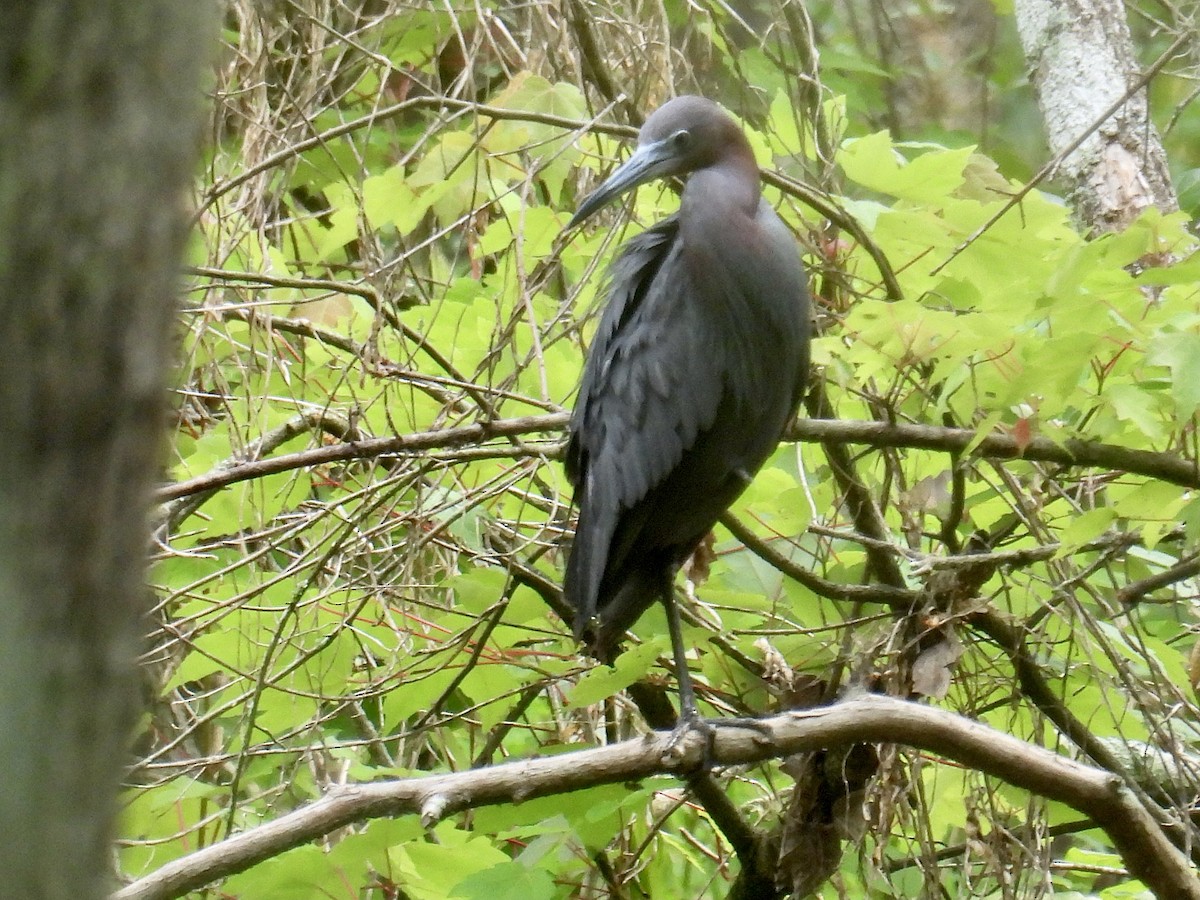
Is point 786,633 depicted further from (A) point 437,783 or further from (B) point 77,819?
(B) point 77,819

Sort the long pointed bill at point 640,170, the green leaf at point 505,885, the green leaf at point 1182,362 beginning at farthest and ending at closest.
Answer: the long pointed bill at point 640,170
the green leaf at point 505,885
the green leaf at point 1182,362

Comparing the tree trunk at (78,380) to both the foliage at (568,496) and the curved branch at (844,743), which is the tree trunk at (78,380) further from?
the foliage at (568,496)

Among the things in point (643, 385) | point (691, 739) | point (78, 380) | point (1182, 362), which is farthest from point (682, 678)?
point (78, 380)

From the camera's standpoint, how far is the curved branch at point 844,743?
182 centimetres

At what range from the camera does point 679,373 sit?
286 centimetres

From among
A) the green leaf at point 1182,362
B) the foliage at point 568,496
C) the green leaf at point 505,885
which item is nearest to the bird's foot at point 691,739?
the foliage at point 568,496

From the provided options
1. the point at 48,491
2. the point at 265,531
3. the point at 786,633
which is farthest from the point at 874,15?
the point at 48,491

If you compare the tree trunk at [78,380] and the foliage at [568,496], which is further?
the foliage at [568,496]

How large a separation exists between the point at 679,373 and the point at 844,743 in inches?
38.9

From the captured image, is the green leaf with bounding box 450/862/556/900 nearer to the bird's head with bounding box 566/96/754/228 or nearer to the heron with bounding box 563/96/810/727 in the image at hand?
the heron with bounding box 563/96/810/727

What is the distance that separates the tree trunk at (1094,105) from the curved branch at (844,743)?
1648 millimetres

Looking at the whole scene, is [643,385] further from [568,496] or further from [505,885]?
[505,885]

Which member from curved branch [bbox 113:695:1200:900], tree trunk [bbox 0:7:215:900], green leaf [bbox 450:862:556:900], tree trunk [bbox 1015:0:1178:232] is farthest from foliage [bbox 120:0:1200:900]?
tree trunk [bbox 0:7:215:900]

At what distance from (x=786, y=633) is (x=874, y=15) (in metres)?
1.96
